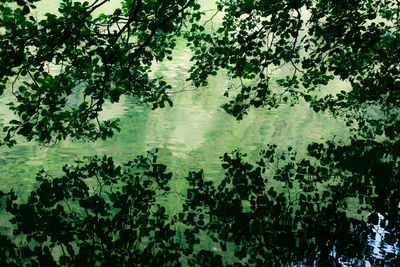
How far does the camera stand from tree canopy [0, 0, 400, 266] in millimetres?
4293

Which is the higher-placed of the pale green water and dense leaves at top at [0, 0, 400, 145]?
dense leaves at top at [0, 0, 400, 145]

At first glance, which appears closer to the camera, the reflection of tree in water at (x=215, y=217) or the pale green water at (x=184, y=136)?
the reflection of tree in water at (x=215, y=217)

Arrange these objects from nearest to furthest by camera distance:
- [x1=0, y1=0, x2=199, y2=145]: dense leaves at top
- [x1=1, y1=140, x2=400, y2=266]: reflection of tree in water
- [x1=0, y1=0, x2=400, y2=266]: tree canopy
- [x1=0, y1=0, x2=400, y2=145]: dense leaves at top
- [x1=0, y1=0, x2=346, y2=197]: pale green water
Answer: [x1=0, y1=0, x2=199, y2=145]: dense leaves at top → [x1=0, y1=0, x2=400, y2=145]: dense leaves at top → [x1=0, y1=0, x2=400, y2=266]: tree canopy → [x1=1, y1=140, x2=400, y2=266]: reflection of tree in water → [x1=0, y1=0, x2=346, y2=197]: pale green water

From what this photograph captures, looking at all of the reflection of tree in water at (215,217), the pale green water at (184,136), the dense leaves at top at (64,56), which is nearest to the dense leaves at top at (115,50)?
the dense leaves at top at (64,56)

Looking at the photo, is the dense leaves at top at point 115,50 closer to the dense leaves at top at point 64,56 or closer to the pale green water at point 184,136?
the dense leaves at top at point 64,56

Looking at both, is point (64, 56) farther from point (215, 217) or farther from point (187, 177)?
point (187, 177)

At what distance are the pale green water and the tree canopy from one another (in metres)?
0.76

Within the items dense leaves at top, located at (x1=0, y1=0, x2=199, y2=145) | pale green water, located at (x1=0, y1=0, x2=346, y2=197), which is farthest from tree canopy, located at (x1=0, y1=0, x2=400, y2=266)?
pale green water, located at (x1=0, y1=0, x2=346, y2=197)

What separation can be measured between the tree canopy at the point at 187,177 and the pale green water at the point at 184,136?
0.76 meters

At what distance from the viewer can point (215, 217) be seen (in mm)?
6172

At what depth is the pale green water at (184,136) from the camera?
28.5 feet

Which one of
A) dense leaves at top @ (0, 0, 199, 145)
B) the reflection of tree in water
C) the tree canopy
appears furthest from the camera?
the reflection of tree in water

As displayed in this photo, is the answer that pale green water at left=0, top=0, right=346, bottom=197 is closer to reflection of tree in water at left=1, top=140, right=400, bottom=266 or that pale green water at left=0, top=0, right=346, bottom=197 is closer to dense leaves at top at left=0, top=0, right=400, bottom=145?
reflection of tree in water at left=1, top=140, right=400, bottom=266

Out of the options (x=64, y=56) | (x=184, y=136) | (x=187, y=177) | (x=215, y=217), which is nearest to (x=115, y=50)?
(x=64, y=56)
